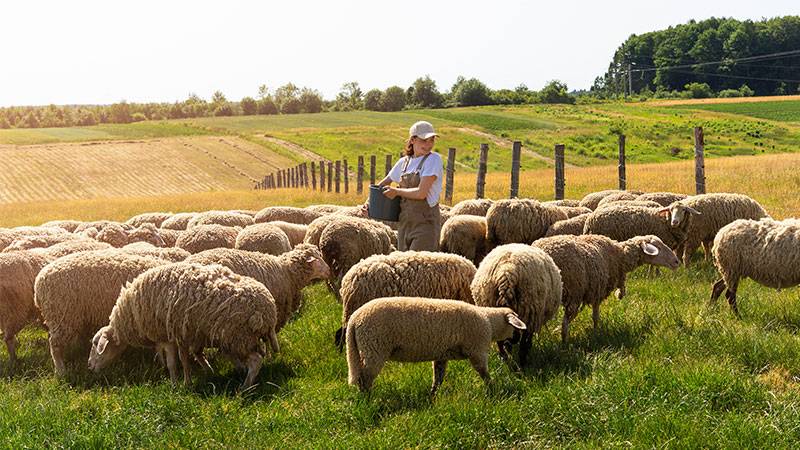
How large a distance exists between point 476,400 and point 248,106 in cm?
12533

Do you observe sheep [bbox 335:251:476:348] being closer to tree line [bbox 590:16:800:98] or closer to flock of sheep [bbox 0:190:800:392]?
flock of sheep [bbox 0:190:800:392]

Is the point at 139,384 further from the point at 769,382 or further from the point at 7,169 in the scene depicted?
the point at 7,169

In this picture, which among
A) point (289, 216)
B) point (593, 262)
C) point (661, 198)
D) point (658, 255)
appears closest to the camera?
point (593, 262)

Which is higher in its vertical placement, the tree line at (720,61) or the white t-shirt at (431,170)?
the tree line at (720,61)

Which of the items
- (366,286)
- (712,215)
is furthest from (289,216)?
(712,215)

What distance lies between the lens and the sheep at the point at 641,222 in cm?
1120

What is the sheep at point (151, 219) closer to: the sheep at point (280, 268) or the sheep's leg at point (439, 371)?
the sheep at point (280, 268)

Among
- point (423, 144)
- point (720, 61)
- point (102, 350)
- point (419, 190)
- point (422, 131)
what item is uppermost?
point (720, 61)

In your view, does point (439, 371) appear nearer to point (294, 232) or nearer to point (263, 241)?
point (263, 241)

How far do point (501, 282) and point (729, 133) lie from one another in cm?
7262

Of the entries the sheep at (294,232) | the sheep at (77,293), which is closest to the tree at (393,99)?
the sheep at (294,232)

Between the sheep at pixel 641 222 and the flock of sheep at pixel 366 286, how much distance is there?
26 mm

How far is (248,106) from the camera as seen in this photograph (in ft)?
413

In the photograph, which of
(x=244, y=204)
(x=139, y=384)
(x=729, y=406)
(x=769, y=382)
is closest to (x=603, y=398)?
(x=729, y=406)
